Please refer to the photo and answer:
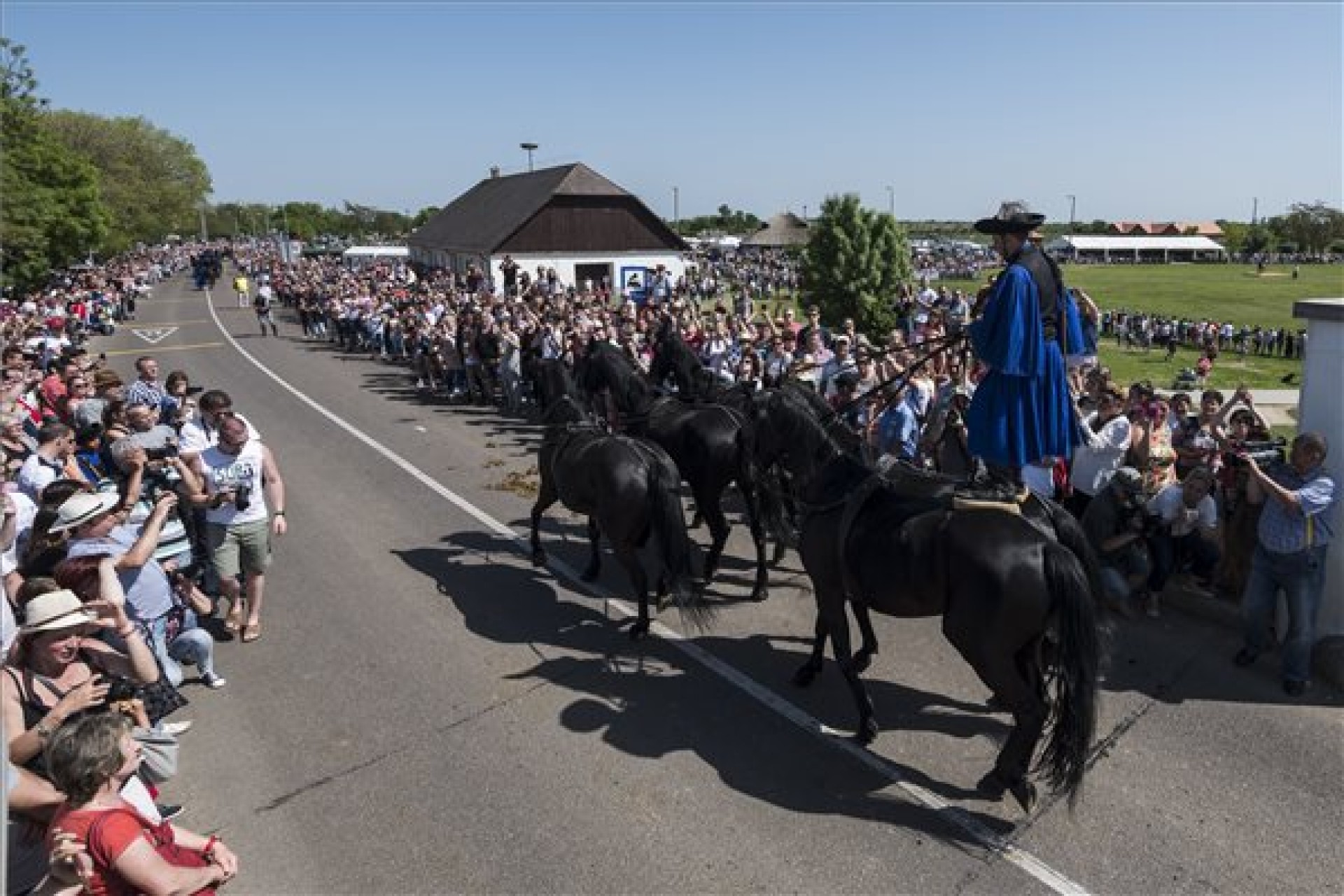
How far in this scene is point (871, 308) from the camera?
3356 centimetres

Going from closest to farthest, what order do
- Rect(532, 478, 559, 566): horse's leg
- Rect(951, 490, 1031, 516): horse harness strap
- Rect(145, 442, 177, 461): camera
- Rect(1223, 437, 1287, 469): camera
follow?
Rect(951, 490, 1031, 516): horse harness strap < Rect(1223, 437, 1287, 469): camera < Rect(145, 442, 177, 461): camera < Rect(532, 478, 559, 566): horse's leg

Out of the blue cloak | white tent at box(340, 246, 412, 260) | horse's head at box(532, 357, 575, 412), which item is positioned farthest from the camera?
white tent at box(340, 246, 412, 260)

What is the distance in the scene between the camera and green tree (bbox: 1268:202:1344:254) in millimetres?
97125

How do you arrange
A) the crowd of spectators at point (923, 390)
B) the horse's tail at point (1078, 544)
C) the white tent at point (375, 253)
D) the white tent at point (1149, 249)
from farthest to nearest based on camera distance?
the white tent at point (1149, 249) < the white tent at point (375, 253) < the crowd of spectators at point (923, 390) < the horse's tail at point (1078, 544)

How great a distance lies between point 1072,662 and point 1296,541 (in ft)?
7.93

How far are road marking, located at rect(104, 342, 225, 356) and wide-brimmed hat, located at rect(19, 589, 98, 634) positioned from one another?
981 inches

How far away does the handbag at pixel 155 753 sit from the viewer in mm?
4051

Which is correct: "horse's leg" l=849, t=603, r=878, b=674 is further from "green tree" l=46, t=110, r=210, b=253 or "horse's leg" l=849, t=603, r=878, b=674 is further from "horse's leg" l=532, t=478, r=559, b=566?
"green tree" l=46, t=110, r=210, b=253

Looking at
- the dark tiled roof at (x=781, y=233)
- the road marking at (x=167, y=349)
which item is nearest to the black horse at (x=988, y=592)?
the road marking at (x=167, y=349)

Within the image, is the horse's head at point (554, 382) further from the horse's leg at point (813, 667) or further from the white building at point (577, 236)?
the white building at point (577, 236)

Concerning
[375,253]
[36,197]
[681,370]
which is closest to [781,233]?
[375,253]

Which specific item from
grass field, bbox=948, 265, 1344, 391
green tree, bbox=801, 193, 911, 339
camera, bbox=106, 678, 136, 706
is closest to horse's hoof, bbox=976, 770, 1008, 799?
camera, bbox=106, 678, 136, 706

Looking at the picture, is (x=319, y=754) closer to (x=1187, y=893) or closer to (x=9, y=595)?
(x=9, y=595)

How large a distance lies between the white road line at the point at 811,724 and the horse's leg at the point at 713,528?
0.90 m
